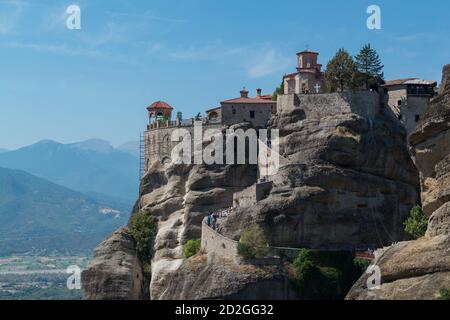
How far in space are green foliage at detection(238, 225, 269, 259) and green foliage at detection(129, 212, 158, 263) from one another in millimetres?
17786

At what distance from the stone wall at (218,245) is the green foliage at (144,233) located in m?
10.4

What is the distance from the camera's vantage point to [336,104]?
9344 centimetres

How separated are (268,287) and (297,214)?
26.3ft

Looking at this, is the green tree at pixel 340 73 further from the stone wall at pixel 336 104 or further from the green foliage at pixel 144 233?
the green foliage at pixel 144 233

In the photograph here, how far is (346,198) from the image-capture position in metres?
89.4

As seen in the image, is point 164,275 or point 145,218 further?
point 145,218

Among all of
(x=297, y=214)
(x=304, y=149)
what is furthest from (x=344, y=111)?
(x=297, y=214)

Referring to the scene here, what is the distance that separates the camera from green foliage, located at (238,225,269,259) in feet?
276

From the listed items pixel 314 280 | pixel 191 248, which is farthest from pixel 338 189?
pixel 191 248

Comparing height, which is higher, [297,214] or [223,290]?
[297,214]

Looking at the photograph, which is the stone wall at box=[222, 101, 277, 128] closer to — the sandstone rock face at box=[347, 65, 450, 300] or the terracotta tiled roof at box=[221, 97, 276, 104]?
the terracotta tiled roof at box=[221, 97, 276, 104]

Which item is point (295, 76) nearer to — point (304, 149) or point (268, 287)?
point (304, 149)

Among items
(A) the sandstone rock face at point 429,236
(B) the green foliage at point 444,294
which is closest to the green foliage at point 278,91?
(A) the sandstone rock face at point 429,236

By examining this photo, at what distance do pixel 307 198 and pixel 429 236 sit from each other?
103 feet
